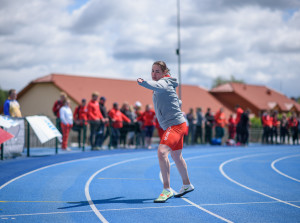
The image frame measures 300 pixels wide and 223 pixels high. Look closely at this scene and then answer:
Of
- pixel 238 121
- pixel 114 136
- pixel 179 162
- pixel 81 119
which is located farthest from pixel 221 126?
pixel 179 162

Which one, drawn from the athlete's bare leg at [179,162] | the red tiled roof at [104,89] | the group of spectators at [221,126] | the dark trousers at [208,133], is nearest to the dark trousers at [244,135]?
the group of spectators at [221,126]

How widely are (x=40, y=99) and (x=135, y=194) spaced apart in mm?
38440

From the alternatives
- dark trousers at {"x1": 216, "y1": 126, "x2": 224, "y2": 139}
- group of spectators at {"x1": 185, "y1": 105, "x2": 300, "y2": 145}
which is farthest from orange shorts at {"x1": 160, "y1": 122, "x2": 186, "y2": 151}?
dark trousers at {"x1": 216, "y1": 126, "x2": 224, "y2": 139}

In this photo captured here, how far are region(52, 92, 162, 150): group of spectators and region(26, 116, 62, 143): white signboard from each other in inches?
72.0

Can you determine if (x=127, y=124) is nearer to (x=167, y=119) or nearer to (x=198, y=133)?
(x=198, y=133)

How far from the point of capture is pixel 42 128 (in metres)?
12.9

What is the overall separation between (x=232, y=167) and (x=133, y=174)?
352 cm

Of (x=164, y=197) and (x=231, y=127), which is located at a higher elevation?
(x=231, y=127)

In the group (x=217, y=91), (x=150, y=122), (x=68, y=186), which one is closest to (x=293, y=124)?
Result: (x=150, y=122)

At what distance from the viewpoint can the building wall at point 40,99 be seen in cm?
4275

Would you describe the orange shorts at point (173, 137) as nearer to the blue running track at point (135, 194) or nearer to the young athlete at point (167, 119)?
the young athlete at point (167, 119)

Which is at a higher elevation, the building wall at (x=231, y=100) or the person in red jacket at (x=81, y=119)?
the building wall at (x=231, y=100)

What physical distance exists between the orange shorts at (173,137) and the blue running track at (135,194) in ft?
2.90

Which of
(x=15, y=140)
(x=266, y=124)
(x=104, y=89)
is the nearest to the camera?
(x=15, y=140)
